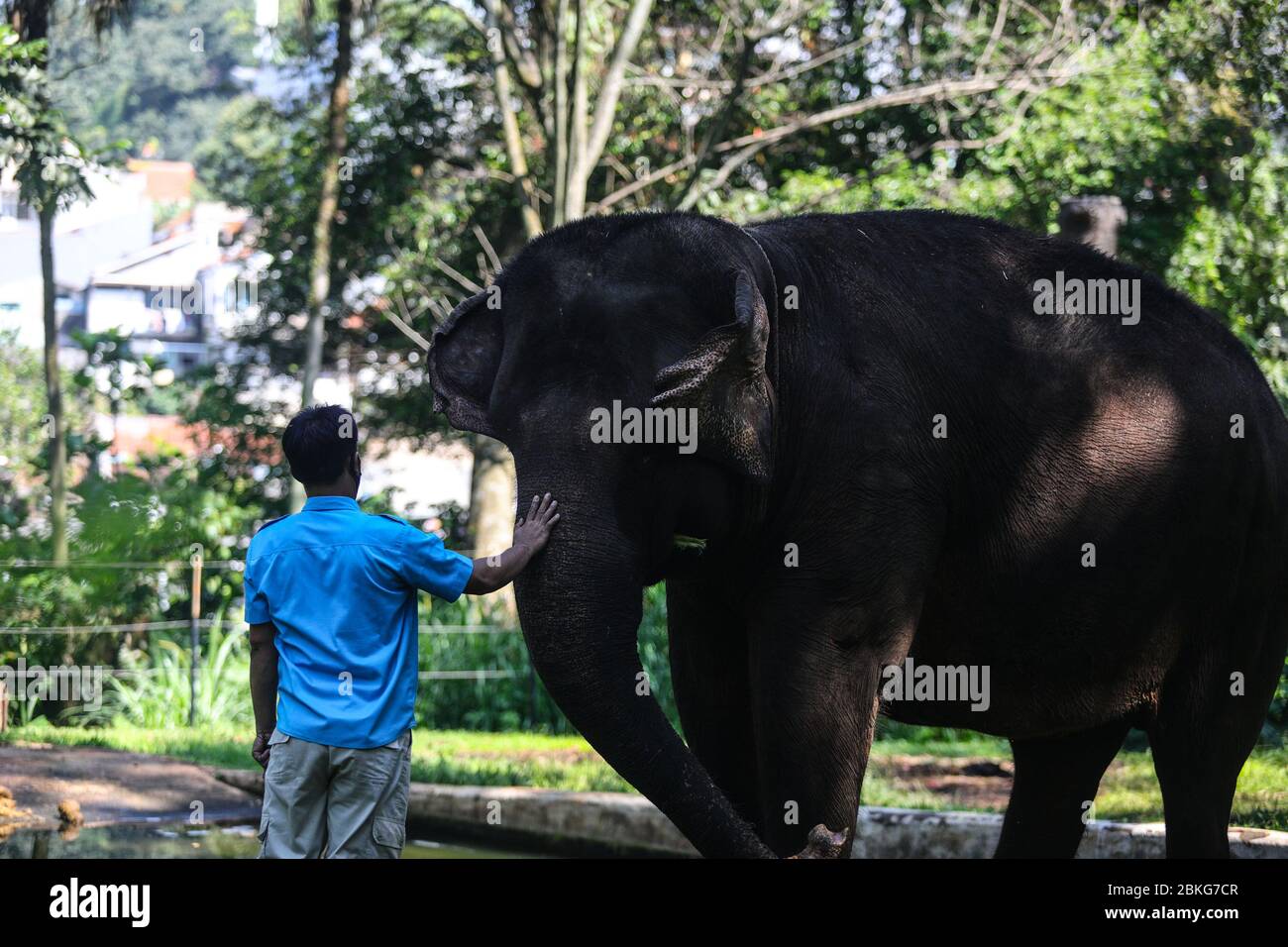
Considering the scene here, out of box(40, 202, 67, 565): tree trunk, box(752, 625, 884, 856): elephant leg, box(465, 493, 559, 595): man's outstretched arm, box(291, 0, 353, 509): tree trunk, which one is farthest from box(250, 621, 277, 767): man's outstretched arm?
box(291, 0, 353, 509): tree trunk

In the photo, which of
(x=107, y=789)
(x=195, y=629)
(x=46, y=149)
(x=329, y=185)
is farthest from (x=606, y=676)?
(x=329, y=185)

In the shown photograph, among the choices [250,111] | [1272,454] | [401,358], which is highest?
[250,111]

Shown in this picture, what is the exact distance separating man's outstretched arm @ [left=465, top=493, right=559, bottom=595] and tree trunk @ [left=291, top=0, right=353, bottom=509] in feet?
43.4

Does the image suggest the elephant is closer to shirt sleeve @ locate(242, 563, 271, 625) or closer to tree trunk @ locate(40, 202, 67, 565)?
shirt sleeve @ locate(242, 563, 271, 625)

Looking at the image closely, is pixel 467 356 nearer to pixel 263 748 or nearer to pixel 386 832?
pixel 263 748

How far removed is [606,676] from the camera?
14.7 ft

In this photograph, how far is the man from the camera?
14.6 feet

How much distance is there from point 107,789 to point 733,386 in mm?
6576

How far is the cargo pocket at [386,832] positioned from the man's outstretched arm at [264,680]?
42cm
